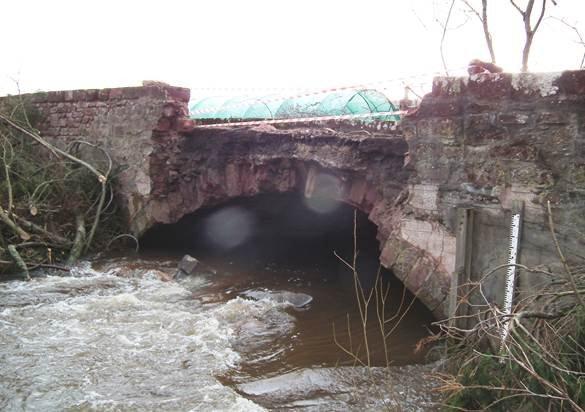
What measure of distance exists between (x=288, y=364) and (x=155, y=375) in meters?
1.08

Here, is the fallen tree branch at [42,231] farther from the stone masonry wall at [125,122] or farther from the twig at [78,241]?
the stone masonry wall at [125,122]

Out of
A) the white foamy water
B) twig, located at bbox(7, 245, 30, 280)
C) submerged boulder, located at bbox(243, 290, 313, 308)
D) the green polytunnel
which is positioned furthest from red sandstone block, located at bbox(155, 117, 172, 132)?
the green polytunnel

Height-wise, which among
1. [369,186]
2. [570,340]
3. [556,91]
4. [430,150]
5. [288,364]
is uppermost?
[556,91]

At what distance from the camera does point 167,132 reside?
7668 millimetres

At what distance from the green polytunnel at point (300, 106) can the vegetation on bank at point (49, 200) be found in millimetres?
3515

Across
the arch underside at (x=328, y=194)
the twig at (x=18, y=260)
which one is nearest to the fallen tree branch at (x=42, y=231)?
the twig at (x=18, y=260)

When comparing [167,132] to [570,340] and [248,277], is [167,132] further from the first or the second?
[570,340]

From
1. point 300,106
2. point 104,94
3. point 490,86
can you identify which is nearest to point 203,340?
point 490,86

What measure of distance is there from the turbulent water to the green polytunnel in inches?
207

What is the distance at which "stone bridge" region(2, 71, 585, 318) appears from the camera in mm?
3875

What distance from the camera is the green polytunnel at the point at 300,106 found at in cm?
1188

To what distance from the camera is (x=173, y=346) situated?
4.59m

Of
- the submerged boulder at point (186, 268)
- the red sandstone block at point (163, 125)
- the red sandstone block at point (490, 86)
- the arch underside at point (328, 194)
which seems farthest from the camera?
the red sandstone block at point (163, 125)

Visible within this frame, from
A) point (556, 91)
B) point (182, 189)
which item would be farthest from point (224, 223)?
point (556, 91)
